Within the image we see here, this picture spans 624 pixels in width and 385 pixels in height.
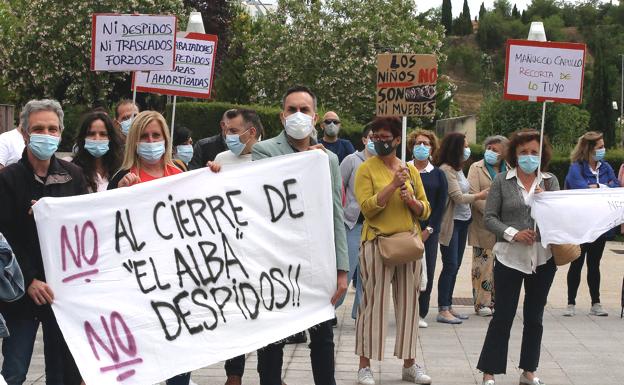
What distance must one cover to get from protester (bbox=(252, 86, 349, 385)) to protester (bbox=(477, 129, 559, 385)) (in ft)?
5.57

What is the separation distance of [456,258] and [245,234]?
550 cm

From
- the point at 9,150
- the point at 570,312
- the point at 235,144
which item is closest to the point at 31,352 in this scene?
the point at 235,144

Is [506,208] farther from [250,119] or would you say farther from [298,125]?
[298,125]

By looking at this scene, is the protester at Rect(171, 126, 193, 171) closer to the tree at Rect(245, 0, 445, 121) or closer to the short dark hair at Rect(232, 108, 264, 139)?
the short dark hair at Rect(232, 108, 264, 139)

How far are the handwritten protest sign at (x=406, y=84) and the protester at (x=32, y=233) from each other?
3.25m

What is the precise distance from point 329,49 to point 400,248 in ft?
122

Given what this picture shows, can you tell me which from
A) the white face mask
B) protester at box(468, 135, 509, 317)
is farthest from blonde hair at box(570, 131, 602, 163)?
the white face mask

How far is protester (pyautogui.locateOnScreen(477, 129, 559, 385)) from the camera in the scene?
763cm

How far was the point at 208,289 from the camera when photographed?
604 cm

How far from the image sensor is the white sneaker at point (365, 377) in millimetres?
7922

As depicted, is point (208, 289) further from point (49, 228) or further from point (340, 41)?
point (340, 41)

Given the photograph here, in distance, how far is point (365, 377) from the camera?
7.94 meters

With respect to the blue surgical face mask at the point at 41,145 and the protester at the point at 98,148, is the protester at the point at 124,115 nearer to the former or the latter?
the protester at the point at 98,148

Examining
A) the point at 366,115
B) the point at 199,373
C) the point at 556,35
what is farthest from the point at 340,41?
the point at 556,35
